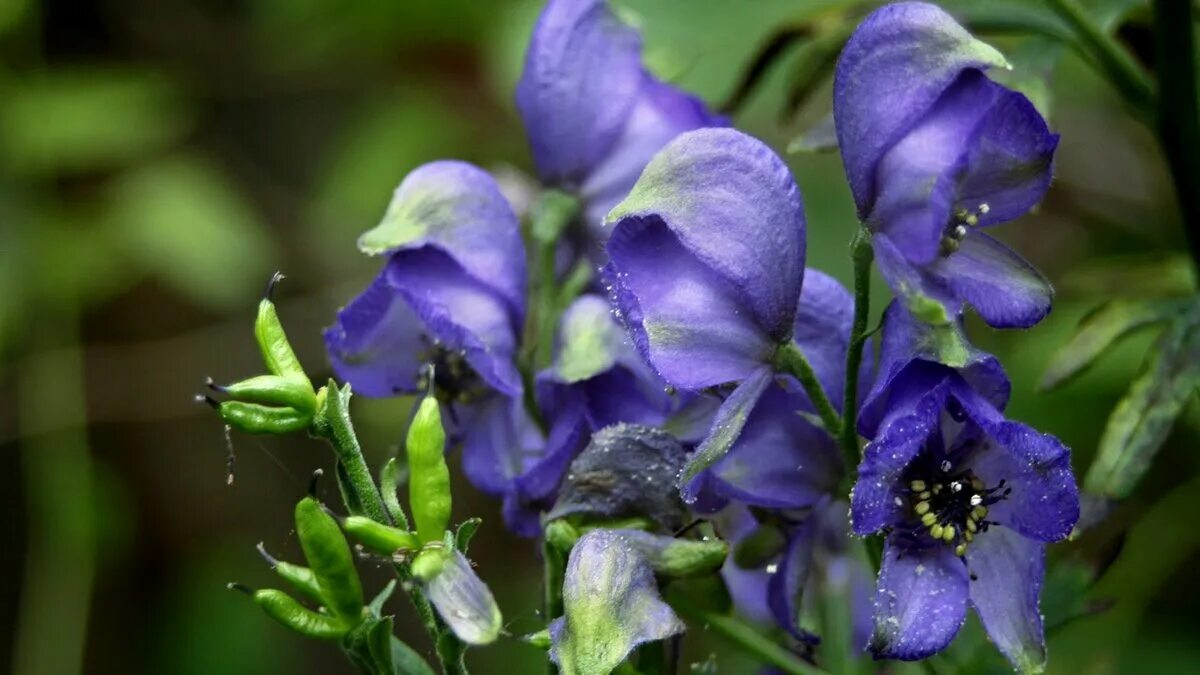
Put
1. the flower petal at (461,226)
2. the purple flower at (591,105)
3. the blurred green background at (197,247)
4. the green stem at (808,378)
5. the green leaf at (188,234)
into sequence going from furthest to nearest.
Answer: the green leaf at (188,234) < the blurred green background at (197,247) < the purple flower at (591,105) < the flower petal at (461,226) < the green stem at (808,378)

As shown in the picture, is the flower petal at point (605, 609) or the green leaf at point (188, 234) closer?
the flower petal at point (605, 609)

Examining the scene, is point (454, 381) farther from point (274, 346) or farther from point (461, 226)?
point (274, 346)

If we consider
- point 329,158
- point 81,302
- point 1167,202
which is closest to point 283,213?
point 329,158

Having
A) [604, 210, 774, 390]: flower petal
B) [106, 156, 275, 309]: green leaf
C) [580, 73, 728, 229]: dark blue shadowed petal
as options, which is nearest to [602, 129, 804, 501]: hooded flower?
[604, 210, 774, 390]: flower petal

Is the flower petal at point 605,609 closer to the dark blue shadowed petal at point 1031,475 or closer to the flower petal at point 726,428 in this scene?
the flower petal at point 726,428

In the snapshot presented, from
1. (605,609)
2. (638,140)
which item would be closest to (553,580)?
(605,609)

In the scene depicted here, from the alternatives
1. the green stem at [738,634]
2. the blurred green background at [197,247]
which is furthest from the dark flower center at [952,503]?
the blurred green background at [197,247]

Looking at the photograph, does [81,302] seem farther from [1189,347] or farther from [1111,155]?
[1189,347]
